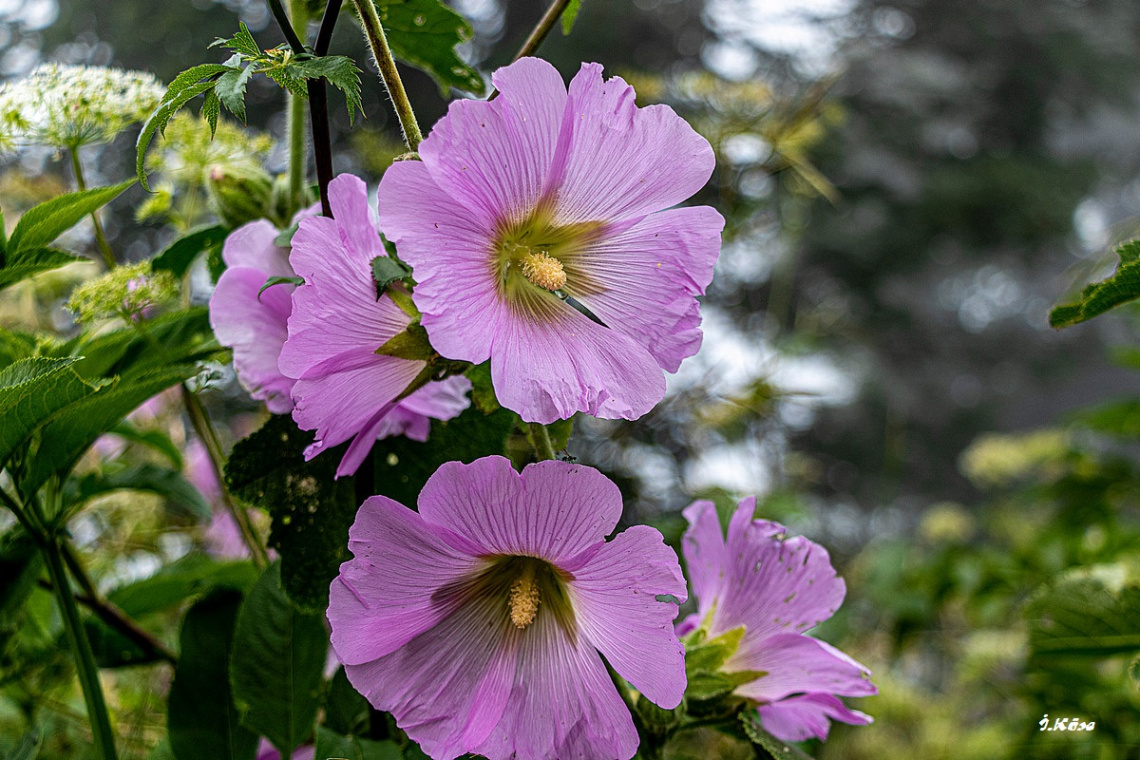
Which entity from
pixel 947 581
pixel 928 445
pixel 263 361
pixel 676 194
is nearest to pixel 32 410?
pixel 263 361

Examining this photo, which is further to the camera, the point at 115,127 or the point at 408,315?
the point at 115,127

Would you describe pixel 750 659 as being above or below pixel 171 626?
above

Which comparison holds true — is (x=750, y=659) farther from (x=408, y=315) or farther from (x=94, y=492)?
(x=94, y=492)

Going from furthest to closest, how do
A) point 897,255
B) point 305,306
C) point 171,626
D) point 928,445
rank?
point 928,445
point 897,255
point 171,626
point 305,306

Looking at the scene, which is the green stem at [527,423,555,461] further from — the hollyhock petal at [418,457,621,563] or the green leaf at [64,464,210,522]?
the green leaf at [64,464,210,522]

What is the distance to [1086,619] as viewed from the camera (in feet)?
2.03

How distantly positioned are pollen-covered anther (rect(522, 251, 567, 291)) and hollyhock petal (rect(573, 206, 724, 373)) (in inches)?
0.7

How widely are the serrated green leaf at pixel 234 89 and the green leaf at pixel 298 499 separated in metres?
0.16

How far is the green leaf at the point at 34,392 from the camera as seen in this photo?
33 centimetres

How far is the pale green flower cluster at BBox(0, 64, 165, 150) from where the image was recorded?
416 millimetres

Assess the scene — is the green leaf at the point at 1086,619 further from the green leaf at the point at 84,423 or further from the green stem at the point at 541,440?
the green leaf at the point at 84,423

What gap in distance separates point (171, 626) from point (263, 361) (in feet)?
2.19

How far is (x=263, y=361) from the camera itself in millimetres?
398

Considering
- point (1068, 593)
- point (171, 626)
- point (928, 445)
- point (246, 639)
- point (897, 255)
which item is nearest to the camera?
point (246, 639)
